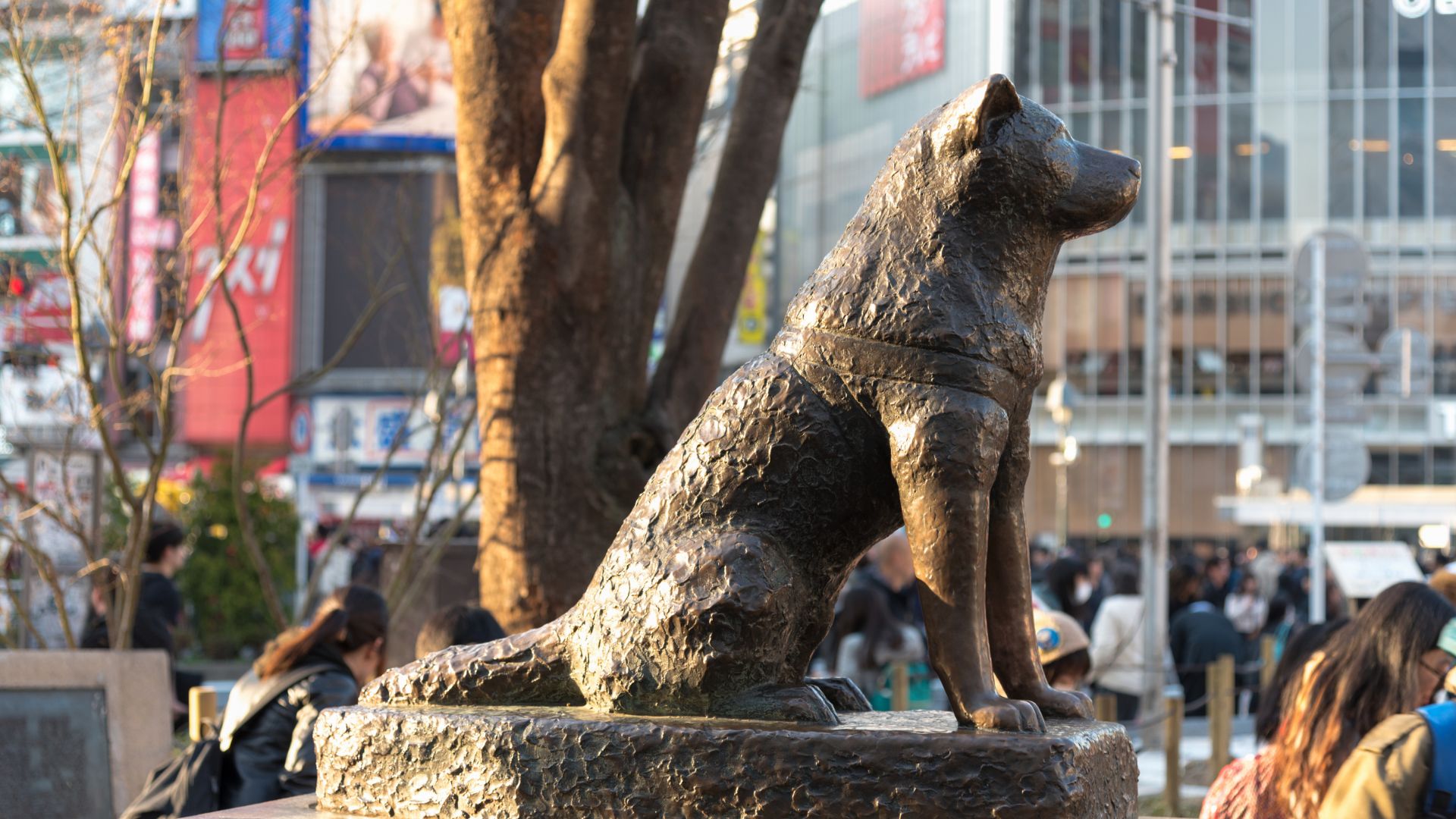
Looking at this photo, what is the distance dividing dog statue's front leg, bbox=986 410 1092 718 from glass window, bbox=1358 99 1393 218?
32876 millimetres

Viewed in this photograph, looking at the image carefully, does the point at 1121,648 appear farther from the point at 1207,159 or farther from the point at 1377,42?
the point at 1377,42

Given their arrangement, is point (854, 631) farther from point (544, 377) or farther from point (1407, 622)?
point (1407, 622)

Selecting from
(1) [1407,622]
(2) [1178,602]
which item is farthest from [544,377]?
(2) [1178,602]

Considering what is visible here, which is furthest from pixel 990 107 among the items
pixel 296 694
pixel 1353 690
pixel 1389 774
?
pixel 296 694

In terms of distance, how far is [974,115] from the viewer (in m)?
2.48

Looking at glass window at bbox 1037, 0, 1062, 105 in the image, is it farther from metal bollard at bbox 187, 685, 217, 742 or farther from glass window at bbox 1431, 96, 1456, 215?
metal bollard at bbox 187, 685, 217, 742

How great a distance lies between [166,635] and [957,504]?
684cm

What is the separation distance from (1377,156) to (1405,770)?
32.4 metres

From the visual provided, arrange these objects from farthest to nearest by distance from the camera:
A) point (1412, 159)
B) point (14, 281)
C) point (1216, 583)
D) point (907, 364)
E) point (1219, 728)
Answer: point (1412, 159)
point (1216, 583)
point (1219, 728)
point (14, 281)
point (907, 364)

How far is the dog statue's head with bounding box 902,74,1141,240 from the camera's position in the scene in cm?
250

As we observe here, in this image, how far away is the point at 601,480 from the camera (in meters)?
5.54

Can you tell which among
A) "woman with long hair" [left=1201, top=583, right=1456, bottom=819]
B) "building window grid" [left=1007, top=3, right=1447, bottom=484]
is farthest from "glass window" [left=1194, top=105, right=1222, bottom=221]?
"woman with long hair" [left=1201, top=583, right=1456, bottom=819]

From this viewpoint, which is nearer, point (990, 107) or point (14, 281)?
point (990, 107)

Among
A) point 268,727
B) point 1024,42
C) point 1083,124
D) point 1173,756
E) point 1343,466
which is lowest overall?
point 1173,756
